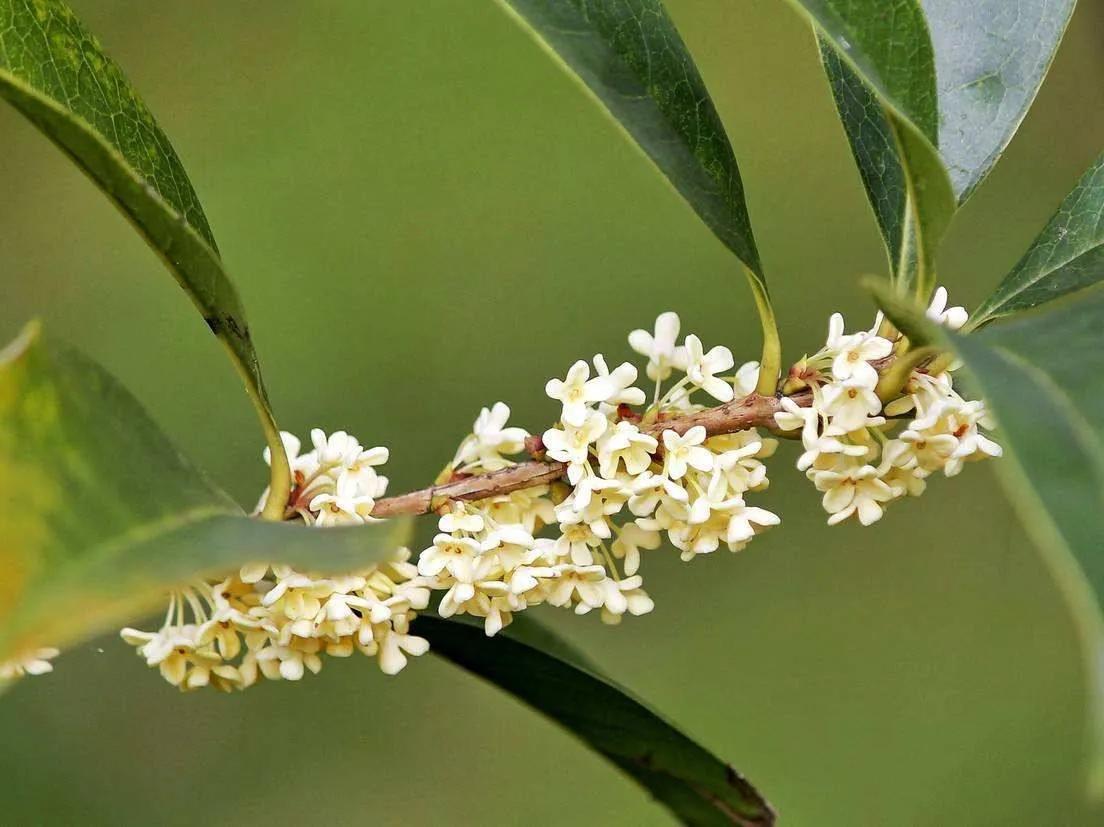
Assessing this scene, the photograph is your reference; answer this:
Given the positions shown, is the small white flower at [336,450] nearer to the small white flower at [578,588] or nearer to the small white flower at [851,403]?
the small white flower at [578,588]

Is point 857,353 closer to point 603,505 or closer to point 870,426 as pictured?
point 870,426

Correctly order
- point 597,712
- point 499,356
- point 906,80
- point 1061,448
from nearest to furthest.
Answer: point 1061,448, point 906,80, point 597,712, point 499,356

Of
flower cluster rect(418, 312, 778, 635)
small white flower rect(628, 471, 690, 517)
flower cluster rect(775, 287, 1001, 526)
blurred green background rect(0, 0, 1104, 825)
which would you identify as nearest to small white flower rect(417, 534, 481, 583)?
flower cluster rect(418, 312, 778, 635)

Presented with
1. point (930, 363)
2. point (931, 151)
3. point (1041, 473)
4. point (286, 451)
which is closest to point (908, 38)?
point (931, 151)

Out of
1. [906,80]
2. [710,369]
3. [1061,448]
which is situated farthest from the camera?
[710,369]

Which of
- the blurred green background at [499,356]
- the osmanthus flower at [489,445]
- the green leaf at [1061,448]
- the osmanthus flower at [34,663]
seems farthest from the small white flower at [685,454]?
the blurred green background at [499,356]

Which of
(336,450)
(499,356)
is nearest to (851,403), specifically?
(336,450)
